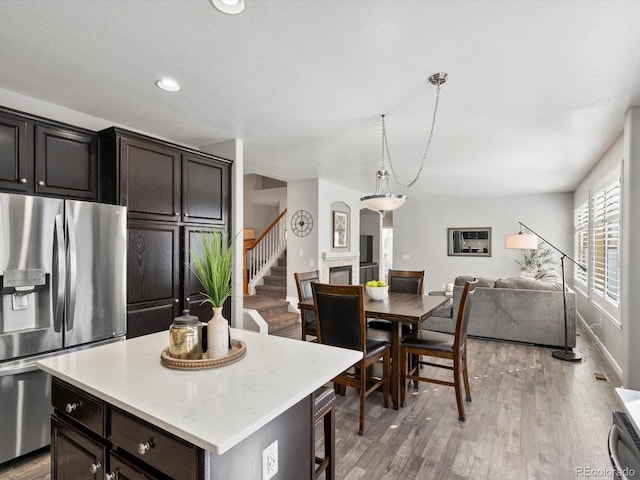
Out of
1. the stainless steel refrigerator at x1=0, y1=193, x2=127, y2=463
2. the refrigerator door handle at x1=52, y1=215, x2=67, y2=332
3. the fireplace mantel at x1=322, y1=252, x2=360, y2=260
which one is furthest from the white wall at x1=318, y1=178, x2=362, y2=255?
the refrigerator door handle at x1=52, y1=215, x2=67, y2=332

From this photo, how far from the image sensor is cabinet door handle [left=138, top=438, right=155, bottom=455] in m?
1.08

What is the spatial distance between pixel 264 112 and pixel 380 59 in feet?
4.21

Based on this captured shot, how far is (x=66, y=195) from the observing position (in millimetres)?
2684

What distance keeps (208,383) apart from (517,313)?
15.3ft

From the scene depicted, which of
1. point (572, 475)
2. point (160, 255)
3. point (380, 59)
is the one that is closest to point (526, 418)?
point (572, 475)

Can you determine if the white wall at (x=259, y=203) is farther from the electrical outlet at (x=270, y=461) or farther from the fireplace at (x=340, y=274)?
the electrical outlet at (x=270, y=461)

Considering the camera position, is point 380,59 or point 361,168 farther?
point 361,168

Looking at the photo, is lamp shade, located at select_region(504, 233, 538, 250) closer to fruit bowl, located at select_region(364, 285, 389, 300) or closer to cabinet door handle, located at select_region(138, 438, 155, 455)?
fruit bowl, located at select_region(364, 285, 389, 300)

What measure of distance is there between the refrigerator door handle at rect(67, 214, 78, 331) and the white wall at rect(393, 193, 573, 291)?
8.10m

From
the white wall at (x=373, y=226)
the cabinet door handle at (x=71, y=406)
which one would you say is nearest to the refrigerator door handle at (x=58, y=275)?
the cabinet door handle at (x=71, y=406)

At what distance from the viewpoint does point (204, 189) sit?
11.8 ft

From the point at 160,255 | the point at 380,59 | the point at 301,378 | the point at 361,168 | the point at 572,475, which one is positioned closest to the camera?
the point at 301,378

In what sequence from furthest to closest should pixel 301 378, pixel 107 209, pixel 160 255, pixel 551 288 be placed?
1. pixel 551 288
2. pixel 160 255
3. pixel 107 209
4. pixel 301 378

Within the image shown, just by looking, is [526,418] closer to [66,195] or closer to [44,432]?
[44,432]
